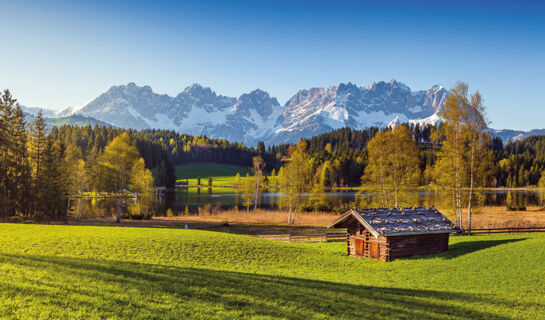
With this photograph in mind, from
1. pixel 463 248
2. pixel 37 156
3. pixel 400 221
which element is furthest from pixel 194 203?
pixel 463 248

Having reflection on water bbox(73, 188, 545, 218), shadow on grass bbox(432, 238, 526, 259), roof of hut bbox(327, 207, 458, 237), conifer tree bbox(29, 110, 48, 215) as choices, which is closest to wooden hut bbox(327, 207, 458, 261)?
roof of hut bbox(327, 207, 458, 237)

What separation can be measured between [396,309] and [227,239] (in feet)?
75.4

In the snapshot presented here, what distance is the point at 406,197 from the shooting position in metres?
52.6

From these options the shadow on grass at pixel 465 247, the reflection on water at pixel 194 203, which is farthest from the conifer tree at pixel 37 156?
the shadow on grass at pixel 465 247

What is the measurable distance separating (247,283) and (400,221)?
19.4 meters

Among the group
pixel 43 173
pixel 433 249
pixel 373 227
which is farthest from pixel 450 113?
pixel 43 173

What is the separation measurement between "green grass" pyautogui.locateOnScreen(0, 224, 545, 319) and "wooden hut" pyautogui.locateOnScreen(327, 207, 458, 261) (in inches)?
55.4

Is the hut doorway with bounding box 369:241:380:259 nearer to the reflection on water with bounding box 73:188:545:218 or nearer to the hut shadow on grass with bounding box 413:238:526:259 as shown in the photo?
the hut shadow on grass with bounding box 413:238:526:259

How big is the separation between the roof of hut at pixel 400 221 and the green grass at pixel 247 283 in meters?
2.45

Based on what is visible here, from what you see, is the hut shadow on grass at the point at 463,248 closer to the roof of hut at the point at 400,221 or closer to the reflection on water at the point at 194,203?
the roof of hut at the point at 400,221

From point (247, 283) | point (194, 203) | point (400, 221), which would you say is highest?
point (400, 221)

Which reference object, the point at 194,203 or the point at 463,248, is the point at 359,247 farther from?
the point at 194,203

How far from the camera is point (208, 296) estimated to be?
13969 mm

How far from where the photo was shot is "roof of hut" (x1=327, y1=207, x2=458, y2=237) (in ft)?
99.0
